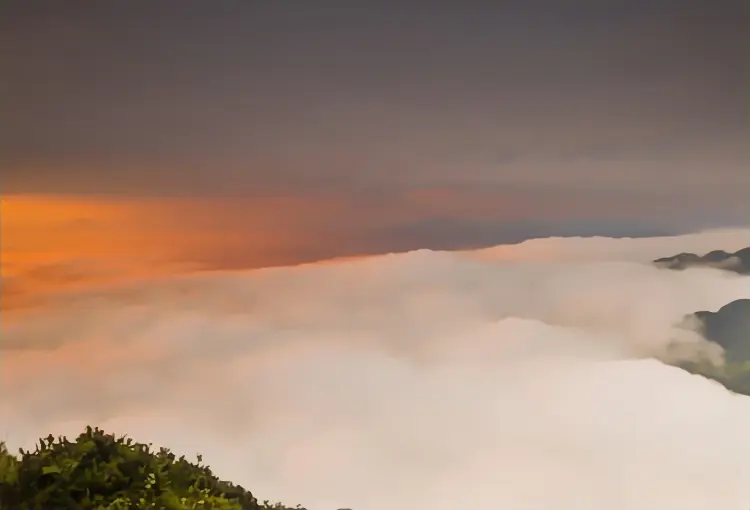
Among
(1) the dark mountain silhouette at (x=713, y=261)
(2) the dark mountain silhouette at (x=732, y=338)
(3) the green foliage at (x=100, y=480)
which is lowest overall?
(3) the green foliage at (x=100, y=480)

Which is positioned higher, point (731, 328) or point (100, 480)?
point (731, 328)

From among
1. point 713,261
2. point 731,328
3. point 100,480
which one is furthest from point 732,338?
point 100,480

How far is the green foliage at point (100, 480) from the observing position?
5.27 feet

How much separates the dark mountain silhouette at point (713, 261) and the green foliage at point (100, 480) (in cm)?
131

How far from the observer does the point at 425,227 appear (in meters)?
1.95

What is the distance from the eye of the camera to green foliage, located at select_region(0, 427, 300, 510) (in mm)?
1606

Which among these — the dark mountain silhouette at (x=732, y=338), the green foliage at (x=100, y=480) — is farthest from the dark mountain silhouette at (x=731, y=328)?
the green foliage at (x=100, y=480)

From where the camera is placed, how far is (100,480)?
1621 millimetres

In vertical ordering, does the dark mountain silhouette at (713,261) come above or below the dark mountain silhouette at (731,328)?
above

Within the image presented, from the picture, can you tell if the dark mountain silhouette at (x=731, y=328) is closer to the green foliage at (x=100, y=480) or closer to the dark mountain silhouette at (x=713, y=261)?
the dark mountain silhouette at (x=713, y=261)

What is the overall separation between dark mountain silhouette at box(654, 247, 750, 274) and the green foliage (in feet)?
4.28

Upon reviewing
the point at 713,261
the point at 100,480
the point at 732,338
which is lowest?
the point at 100,480

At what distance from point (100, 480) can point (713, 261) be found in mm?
1650

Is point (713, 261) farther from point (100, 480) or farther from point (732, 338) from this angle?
point (100, 480)
